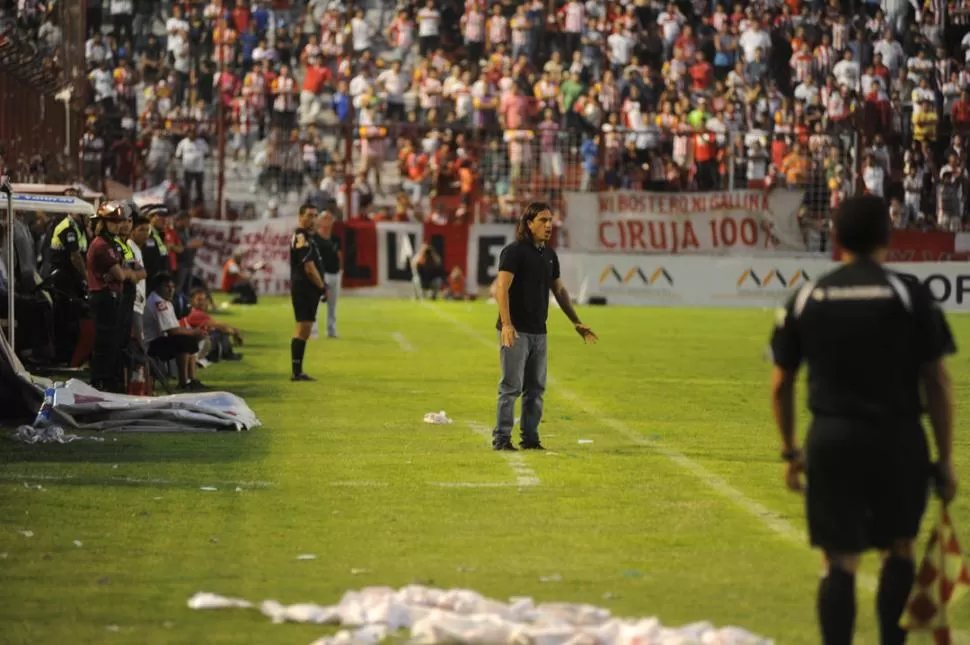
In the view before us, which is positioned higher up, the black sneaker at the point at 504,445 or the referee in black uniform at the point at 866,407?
the referee in black uniform at the point at 866,407

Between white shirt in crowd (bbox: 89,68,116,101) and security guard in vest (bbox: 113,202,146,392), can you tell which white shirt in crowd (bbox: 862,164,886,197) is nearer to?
white shirt in crowd (bbox: 89,68,116,101)

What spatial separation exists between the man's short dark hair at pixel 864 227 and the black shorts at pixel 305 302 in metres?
14.6

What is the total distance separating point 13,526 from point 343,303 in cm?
2832

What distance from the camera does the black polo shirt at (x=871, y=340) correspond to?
21.0ft

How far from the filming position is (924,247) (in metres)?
38.2

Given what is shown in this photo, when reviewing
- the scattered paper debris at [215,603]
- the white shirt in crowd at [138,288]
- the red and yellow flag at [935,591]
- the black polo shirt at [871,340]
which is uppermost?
the black polo shirt at [871,340]

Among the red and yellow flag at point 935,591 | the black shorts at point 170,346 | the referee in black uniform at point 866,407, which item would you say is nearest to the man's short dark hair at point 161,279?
the black shorts at point 170,346

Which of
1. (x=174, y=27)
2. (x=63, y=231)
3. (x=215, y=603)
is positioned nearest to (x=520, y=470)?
(x=215, y=603)

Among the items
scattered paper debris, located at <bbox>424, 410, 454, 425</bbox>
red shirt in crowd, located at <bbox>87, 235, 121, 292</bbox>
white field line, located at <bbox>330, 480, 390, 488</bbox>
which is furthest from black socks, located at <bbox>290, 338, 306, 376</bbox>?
white field line, located at <bbox>330, 480, 390, 488</bbox>

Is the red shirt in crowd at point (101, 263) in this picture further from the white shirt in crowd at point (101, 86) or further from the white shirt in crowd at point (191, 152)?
the white shirt in crowd at point (101, 86)

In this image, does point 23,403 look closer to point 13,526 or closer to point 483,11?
point 13,526

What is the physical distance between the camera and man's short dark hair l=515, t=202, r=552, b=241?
13.6 metres

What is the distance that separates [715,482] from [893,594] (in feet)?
18.3

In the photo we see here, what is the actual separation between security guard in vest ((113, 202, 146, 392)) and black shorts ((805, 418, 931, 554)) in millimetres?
11523
